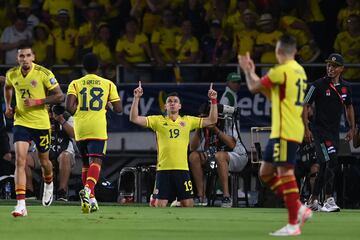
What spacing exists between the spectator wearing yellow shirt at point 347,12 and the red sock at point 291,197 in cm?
1105

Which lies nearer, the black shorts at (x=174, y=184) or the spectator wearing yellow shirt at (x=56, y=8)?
the black shorts at (x=174, y=184)

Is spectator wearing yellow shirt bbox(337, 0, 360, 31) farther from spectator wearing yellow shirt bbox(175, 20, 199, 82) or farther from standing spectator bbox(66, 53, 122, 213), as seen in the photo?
standing spectator bbox(66, 53, 122, 213)

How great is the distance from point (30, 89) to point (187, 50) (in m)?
A: 7.79

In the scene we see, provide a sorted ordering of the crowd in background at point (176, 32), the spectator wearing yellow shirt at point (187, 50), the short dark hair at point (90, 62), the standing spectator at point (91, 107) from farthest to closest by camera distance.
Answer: the spectator wearing yellow shirt at point (187, 50) < the crowd in background at point (176, 32) < the standing spectator at point (91, 107) < the short dark hair at point (90, 62)

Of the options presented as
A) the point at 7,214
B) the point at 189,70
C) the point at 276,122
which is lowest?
the point at 7,214

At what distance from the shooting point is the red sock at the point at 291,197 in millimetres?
12719

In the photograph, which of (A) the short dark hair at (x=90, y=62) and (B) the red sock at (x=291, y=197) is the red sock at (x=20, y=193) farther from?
(B) the red sock at (x=291, y=197)

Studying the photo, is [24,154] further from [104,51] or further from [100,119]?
[104,51]

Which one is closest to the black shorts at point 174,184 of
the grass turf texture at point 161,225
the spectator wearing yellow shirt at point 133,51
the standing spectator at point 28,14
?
the grass turf texture at point 161,225

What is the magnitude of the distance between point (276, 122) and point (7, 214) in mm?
4976

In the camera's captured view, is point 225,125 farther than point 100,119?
Yes

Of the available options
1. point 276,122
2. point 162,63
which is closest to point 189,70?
point 162,63

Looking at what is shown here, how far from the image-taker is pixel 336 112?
19.2 metres

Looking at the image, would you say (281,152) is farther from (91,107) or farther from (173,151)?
(173,151)
